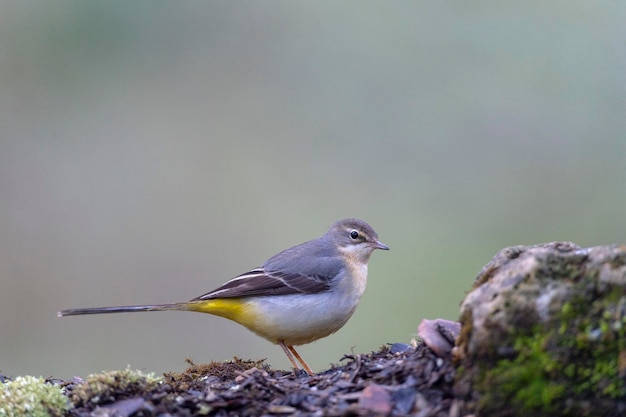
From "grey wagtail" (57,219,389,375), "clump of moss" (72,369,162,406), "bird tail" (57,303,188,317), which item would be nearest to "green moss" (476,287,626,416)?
"clump of moss" (72,369,162,406)

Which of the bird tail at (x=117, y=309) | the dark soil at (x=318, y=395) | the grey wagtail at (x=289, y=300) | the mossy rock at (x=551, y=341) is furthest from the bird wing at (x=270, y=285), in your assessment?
the mossy rock at (x=551, y=341)

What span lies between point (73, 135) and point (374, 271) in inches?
310

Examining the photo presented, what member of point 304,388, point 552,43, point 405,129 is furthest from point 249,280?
point 552,43

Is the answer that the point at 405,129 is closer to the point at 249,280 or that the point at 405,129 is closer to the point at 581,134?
the point at 581,134

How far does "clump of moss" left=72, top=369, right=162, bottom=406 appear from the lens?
5664 mm

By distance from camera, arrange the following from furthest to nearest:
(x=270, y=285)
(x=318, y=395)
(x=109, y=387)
Result: (x=270, y=285), (x=109, y=387), (x=318, y=395)

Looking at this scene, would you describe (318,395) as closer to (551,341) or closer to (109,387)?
(109,387)

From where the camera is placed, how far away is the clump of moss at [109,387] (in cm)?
566

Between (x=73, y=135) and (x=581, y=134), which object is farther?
(x=73, y=135)

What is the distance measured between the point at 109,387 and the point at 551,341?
2.90 metres

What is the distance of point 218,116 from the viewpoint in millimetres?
20203

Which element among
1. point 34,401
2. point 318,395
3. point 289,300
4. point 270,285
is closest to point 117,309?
point 270,285

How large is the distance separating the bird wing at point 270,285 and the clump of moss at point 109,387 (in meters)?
3.20

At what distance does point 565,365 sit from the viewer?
4582 millimetres
